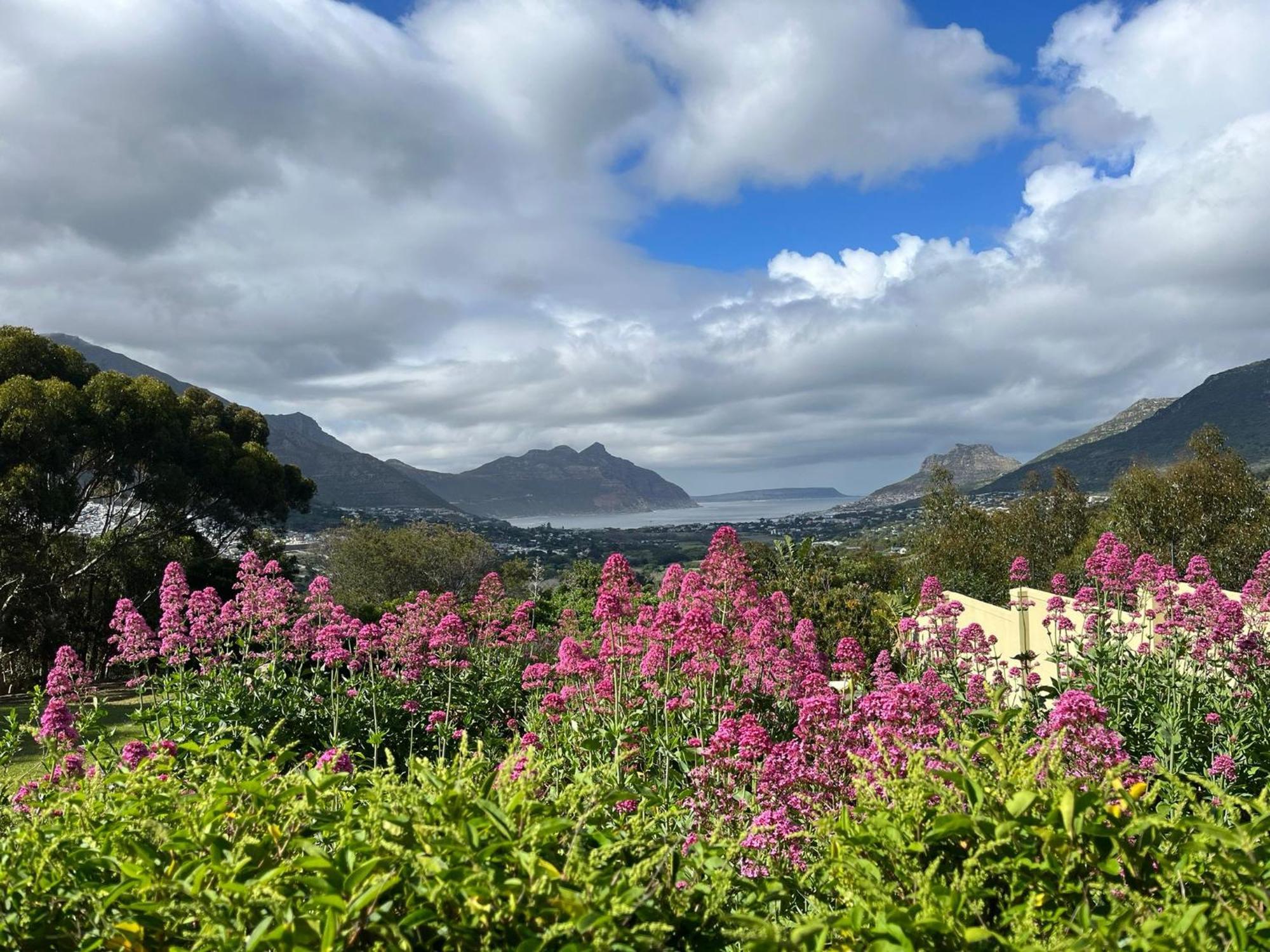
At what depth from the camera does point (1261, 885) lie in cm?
156

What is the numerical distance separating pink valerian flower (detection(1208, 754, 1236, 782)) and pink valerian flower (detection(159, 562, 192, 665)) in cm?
807

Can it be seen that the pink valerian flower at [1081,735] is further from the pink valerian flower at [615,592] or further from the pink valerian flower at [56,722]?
the pink valerian flower at [56,722]

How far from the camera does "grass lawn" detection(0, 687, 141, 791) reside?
6414 millimetres

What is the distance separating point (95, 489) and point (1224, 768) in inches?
974

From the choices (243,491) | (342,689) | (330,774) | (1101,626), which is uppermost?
(243,491)

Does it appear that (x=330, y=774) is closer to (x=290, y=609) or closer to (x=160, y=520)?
(x=290, y=609)

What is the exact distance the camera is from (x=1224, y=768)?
5031mm

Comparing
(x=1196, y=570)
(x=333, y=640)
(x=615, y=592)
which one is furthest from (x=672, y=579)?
(x=1196, y=570)

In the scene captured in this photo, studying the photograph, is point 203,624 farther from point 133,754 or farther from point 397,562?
point 397,562

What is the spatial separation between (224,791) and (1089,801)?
194 cm

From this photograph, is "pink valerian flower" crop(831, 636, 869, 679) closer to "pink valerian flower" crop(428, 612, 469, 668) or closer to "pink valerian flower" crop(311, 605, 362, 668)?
"pink valerian flower" crop(428, 612, 469, 668)

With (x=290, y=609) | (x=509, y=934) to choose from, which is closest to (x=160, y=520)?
(x=290, y=609)

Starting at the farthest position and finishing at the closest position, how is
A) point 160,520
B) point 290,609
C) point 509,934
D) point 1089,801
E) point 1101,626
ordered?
point 160,520, point 290,609, point 1101,626, point 1089,801, point 509,934

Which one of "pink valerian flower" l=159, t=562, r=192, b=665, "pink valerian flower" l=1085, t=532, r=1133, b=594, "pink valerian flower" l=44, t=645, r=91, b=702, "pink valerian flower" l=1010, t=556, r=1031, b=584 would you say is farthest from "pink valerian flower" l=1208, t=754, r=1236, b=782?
"pink valerian flower" l=44, t=645, r=91, b=702
